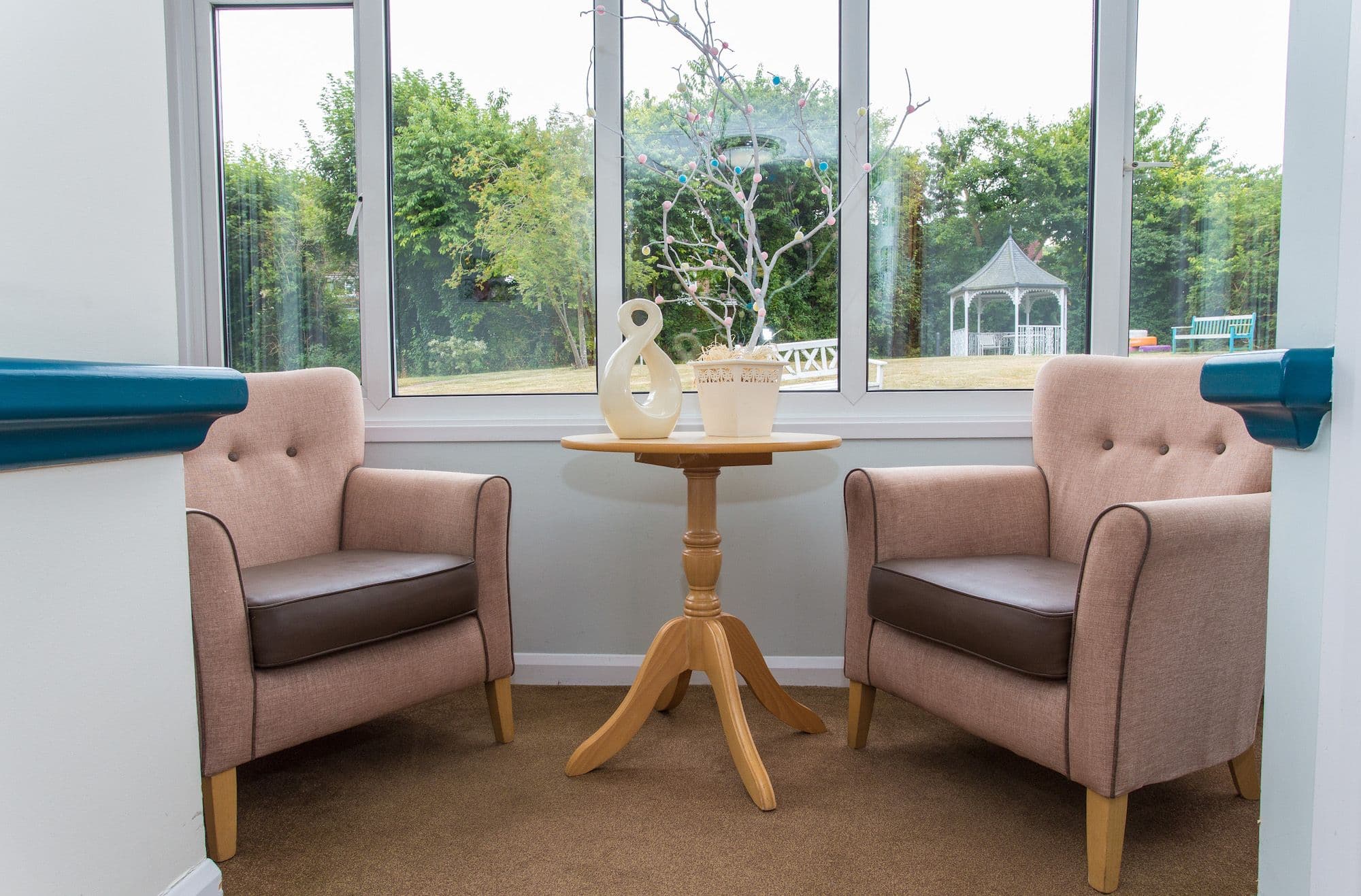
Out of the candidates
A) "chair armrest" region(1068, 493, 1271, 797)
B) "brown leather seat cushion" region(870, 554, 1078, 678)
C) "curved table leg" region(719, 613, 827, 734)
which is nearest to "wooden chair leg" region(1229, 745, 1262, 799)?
"chair armrest" region(1068, 493, 1271, 797)

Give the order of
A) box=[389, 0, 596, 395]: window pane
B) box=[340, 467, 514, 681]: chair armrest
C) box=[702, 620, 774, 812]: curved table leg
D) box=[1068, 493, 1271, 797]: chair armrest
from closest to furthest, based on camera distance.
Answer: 1. box=[1068, 493, 1271, 797]: chair armrest
2. box=[702, 620, 774, 812]: curved table leg
3. box=[340, 467, 514, 681]: chair armrest
4. box=[389, 0, 596, 395]: window pane

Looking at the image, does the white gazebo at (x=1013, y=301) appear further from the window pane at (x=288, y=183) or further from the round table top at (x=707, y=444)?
the window pane at (x=288, y=183)

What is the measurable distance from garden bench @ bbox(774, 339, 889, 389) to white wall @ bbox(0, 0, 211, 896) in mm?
2057

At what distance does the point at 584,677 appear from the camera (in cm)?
249

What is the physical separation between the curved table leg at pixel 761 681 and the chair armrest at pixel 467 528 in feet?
1.70

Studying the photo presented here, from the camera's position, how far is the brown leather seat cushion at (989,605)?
1.46 metres

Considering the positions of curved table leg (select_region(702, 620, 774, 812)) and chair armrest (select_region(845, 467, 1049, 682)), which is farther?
chair armrest (select_region(845, 467, 1049, 682))

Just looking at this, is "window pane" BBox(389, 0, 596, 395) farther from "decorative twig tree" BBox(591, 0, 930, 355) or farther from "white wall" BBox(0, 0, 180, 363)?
"white wall" BBox(0, 0, 180, 363)

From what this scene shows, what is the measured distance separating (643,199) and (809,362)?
2.31 feet

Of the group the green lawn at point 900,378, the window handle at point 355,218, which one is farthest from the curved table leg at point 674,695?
the window handle at point 355,218

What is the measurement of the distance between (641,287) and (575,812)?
5.00 ft

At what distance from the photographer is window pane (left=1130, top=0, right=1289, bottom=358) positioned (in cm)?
236

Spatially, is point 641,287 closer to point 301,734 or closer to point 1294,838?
point 301,734

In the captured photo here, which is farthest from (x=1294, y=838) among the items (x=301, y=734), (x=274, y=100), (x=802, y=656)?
(x=274, y=100)
